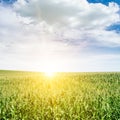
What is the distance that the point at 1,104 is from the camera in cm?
1002

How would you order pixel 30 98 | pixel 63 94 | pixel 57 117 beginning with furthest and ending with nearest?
pixel 63 94 → pixel 30 98 → pixel 57 117

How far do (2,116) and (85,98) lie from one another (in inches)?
158

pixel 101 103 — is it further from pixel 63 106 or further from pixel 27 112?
pixel 27 112

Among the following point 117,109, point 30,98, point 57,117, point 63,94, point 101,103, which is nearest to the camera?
point 57,117

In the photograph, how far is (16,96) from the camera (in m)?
11.2

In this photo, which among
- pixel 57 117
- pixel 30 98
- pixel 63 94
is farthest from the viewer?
pixel 63 94

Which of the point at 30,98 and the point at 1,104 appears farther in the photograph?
the point at 30,98

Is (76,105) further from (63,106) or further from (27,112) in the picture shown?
(27,112)

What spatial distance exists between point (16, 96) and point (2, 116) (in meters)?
2.40

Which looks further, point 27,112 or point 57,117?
point 27,112

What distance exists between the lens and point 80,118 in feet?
28.6

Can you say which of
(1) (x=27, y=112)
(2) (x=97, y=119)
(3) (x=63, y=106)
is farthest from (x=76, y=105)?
(1) (x=27, y=112)

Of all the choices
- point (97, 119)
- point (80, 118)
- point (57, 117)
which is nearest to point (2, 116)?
point (57, 117)

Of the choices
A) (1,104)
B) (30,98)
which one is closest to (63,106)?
(30,98)
